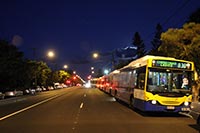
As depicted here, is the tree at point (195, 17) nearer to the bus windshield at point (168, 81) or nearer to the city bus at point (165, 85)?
the city bus at point (165, 85)

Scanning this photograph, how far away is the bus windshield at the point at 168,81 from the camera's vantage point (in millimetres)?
18391

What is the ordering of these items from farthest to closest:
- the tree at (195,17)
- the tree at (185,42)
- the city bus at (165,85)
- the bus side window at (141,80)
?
1. the tree at (195,17)
2. the tree at (185,42)
3. the bus side window at (141,80)
4. the city bus at (165,85)

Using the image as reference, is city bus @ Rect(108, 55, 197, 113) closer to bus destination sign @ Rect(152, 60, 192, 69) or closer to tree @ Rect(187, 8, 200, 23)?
bus destination sign @ Rect(152, 60, 192, 69)

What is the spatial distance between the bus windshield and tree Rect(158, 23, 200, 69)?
979cm

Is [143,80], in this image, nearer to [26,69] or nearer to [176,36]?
[176,36]

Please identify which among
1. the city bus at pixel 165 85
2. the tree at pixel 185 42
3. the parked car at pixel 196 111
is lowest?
the parked car at pixel 196 111

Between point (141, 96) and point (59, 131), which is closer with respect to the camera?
point (59, 131)

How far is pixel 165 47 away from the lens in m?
30.7

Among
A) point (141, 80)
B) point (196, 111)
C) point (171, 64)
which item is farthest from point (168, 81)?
point (196, 111)

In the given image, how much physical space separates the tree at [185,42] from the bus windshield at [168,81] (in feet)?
32.1

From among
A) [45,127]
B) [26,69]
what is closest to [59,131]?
[45,127]

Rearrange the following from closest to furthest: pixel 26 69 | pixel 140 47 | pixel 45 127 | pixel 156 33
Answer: pixel 45 127 < pixel 26 69 < pixel 156 33 < pixel 140 47

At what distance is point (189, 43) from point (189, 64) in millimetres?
11546

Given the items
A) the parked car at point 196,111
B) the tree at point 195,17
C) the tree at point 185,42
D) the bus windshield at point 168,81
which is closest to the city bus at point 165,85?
the bus windshield at point 168,81
